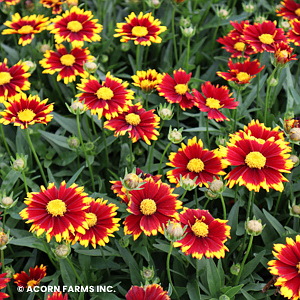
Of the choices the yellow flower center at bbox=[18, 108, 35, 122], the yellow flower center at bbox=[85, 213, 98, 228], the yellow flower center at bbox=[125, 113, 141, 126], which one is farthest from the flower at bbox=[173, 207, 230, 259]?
the yellow flower center at bbox=[18, 108, 35, 122]

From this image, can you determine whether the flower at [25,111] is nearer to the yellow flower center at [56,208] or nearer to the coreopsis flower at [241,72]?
the yellow flower center at [56,208]

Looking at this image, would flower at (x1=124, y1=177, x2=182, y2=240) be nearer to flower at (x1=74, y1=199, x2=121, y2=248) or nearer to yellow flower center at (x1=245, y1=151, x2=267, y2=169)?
flower at (x1=74, y1=199, x2=121, y2=248)

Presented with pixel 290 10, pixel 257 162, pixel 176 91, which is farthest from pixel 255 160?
pixel 290 10

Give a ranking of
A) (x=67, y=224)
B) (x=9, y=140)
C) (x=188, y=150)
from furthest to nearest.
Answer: (x=9, y=140) < (x=188, y=150) < (x=67, y=224)

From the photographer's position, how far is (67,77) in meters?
1.68

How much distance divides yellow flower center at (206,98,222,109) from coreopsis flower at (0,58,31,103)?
0.78 metres

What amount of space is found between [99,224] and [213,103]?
0.68 metres

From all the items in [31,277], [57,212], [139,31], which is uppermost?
[139,31]

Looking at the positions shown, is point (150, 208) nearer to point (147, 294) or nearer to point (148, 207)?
point (148, 207)

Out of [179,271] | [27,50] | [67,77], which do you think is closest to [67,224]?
[179,271]

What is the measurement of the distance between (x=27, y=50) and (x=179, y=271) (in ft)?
5.17

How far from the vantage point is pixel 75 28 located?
1.82 m

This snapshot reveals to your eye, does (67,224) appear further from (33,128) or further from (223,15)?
(223,15)

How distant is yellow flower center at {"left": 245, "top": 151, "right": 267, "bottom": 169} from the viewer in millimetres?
1147
